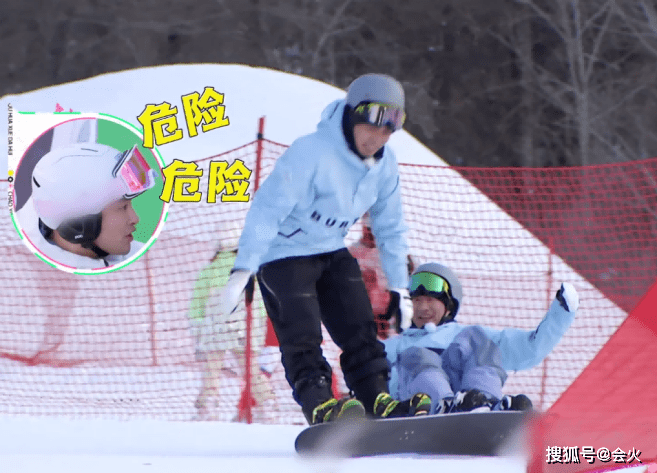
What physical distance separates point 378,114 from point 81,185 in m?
2.99

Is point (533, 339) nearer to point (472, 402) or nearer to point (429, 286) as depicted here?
point (429, 286)

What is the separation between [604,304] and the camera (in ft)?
20.3

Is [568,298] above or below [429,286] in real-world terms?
below

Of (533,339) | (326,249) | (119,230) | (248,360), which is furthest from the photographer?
(119,230)

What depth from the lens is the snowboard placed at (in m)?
2.75

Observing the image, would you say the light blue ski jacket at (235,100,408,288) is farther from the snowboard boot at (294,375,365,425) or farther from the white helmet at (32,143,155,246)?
the white helmet at (32,143,155,246)

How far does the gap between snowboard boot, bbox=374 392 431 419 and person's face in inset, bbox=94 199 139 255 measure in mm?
3093

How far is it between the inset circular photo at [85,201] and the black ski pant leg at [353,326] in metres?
2.65

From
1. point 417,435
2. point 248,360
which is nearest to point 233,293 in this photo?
point 417,435

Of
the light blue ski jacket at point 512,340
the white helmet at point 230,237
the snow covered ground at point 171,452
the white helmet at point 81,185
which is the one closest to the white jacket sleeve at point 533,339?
the light blue ski jacket at point 512,340

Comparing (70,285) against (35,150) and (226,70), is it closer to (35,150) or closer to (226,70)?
(35,150)

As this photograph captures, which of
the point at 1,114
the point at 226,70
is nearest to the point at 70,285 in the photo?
the point at 1,114

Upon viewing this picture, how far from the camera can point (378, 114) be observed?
2959 mm

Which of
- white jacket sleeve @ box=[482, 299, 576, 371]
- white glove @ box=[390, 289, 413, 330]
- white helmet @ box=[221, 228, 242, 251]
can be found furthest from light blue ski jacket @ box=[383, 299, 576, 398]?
white helmet @ box=[221, 228, 242, 251]
